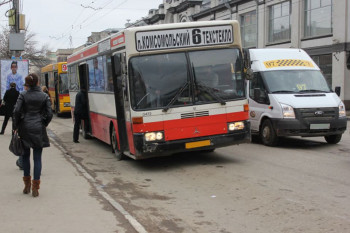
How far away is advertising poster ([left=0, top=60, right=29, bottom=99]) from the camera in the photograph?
19773mm

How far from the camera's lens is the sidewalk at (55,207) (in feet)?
17.0

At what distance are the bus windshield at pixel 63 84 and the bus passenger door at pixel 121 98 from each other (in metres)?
16.0

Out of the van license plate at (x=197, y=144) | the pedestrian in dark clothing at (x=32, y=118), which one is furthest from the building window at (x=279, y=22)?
the pedestrian in dark clothing at (x=32, y=118)

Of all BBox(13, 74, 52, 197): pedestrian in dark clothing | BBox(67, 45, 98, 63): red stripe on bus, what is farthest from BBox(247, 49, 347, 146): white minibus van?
BBox(13, 74, 52, 197): pedestrian in dark clothing

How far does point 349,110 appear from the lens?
2573cm

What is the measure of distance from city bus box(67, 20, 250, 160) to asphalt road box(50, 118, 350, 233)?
0.64 m

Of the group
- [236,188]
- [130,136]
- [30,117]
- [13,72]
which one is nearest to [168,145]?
[130,136]

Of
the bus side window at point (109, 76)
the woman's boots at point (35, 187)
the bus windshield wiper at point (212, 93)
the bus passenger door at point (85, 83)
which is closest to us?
the woman's boots at point (35, 187)

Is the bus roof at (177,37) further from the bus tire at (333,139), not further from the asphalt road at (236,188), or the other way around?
the bus tire at (333,139)

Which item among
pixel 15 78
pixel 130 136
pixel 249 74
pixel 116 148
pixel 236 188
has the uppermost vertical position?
pixel 15 78

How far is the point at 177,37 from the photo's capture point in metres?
8.74

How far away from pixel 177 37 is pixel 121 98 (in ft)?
6.01

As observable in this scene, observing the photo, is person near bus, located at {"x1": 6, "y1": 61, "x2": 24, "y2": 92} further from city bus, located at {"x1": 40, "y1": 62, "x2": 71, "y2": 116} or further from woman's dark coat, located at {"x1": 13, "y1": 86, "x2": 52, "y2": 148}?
woman's dark coat, located at {"x1": 13, "y1": 86, "x2": 52, "y2": 148}

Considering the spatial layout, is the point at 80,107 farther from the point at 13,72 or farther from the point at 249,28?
the point at 249,28
